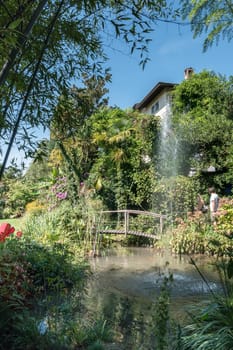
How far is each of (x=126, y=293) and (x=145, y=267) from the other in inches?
80.2

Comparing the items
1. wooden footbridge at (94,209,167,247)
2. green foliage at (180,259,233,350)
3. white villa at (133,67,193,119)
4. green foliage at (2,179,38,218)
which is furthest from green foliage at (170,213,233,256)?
green foliage at (2,179,38,218)

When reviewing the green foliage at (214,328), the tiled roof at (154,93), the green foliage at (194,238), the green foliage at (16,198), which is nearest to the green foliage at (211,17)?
the green foliage at (194,238)

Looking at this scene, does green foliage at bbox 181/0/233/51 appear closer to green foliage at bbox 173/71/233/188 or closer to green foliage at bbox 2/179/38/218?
green foliage at bbox 173/71/233/188

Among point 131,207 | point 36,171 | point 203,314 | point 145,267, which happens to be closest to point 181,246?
point 145,267

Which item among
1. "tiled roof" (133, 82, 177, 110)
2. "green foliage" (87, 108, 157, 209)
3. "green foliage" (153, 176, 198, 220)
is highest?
"tiled roof" (133, 82, 177, 110)

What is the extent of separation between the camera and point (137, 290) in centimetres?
529

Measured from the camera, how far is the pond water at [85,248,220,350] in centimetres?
360

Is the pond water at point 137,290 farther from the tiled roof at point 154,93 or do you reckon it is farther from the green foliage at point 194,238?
the tiled roof at point 154,93

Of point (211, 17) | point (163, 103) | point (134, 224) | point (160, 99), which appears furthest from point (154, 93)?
point (211, 17)

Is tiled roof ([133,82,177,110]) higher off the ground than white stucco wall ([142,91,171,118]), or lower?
higher

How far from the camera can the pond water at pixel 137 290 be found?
3598 mm

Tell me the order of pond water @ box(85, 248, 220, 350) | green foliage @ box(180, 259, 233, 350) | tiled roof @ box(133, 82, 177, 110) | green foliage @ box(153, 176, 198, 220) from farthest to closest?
tiled roof @ box(133, 82, 177, 110) < green foliage @ box(153, 176, 198, 220) < pond water @ box(85, 248, 220, 350) < green foliage @ box(180, 259, 233, 350)

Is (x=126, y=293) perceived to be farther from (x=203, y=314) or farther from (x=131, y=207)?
(x=131, y=207)

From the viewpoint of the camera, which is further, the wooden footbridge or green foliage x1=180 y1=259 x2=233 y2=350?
the wooden footbridge
